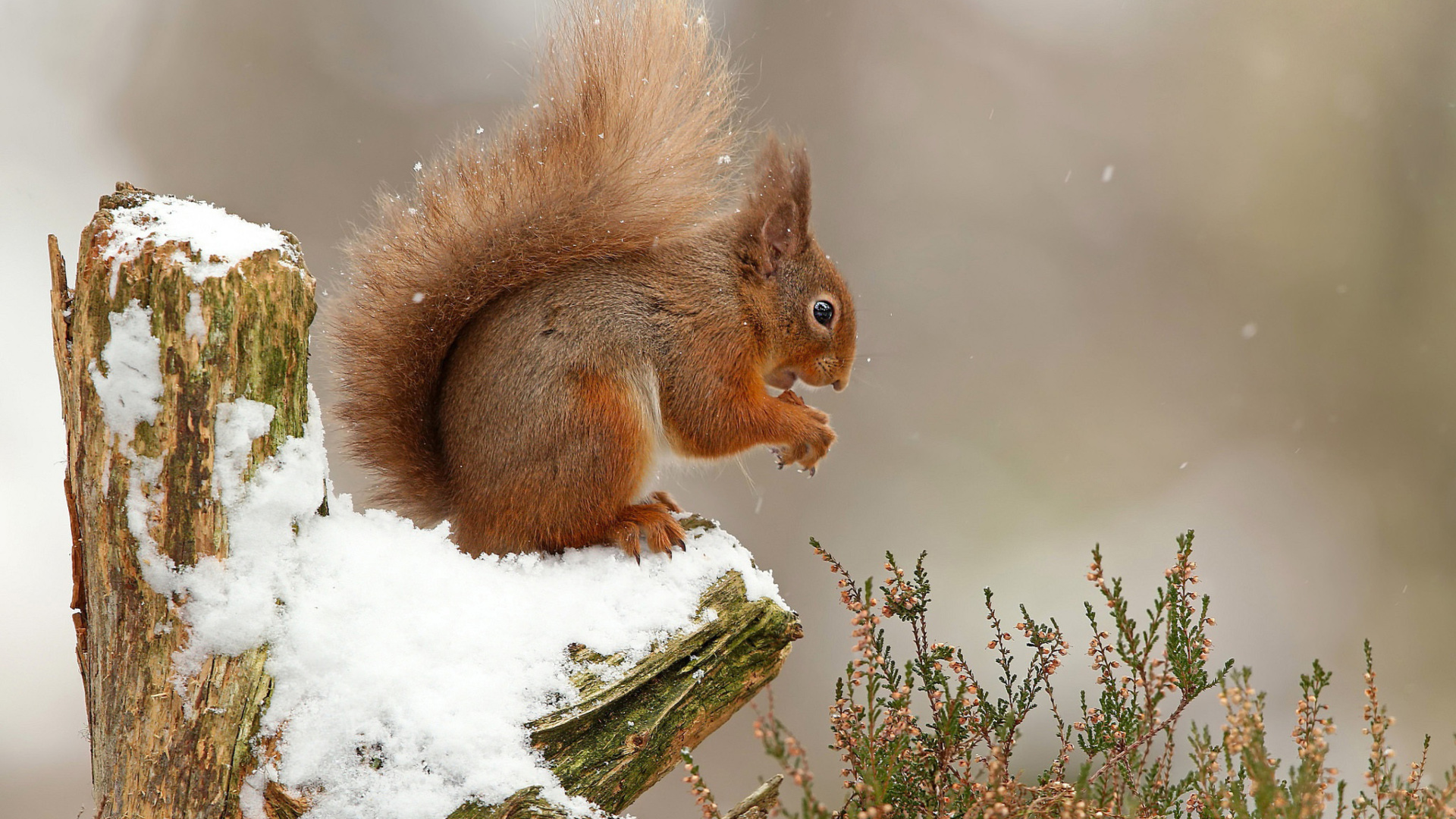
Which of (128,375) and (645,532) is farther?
(645,532)

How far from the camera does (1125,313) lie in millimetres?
3453

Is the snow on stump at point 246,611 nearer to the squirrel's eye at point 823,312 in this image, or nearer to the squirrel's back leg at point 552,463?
the squirrel's back leg at point 552,463

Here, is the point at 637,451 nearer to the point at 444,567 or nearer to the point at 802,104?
the point at 444,567

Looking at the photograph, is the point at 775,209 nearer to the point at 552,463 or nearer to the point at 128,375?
the point at 552,463

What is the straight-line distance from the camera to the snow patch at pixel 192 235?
0.92 m

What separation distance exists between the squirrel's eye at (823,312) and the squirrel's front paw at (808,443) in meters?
Result: 0.15

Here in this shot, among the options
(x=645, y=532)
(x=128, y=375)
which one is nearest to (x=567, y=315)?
(x=645, y=532)

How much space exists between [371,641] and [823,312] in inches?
34.6

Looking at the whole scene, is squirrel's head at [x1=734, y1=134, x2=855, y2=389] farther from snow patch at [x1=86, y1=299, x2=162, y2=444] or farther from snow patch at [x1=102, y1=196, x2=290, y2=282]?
snow patch at [x1=86, y1=299, x2=162, y2=444]

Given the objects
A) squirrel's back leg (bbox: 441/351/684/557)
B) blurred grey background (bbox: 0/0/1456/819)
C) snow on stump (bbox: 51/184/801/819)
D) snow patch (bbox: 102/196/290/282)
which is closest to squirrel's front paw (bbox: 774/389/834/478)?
squirrel's back leg (bbox: 441/351/684/557)

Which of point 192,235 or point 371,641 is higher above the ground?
point 192,235

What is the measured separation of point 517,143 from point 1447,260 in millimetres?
3232

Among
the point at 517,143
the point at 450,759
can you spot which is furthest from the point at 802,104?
the point at 450,759

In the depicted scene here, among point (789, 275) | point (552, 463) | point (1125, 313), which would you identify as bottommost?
point (552, 463)
